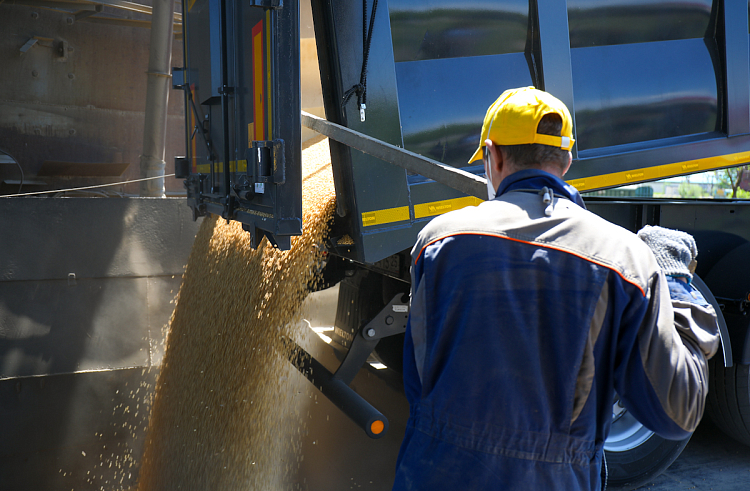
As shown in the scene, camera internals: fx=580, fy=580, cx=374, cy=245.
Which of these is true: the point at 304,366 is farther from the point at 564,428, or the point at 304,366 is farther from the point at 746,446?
the point at 746,446

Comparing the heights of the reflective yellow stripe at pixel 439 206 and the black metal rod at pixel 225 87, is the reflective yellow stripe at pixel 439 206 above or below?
below

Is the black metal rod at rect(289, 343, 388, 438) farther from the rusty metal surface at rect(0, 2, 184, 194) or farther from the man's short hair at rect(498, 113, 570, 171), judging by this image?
the rusty metal surface at rect(0, 2, 184, 194)

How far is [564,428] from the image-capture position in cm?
120

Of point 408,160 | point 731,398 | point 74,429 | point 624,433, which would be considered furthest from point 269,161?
point 731,398

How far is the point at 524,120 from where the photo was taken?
4.12ft

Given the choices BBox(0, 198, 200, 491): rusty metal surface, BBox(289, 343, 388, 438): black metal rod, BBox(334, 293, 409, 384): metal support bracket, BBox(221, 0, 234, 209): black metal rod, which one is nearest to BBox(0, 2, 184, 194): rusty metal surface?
BBox(0, 198, 200, 491): rusty metal surface

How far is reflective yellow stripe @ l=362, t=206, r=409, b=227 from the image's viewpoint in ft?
7.83

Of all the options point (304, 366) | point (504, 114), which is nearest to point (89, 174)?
point (304, 366)

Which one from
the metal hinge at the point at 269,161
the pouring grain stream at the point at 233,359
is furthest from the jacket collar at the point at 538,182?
the pouring grain stream at the point at 233,359

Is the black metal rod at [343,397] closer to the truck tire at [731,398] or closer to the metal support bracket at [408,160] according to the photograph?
the metal support bracket at [408,160]

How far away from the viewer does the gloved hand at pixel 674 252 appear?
129cm

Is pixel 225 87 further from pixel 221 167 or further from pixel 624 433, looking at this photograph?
pixel 624 433

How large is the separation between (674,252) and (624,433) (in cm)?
242

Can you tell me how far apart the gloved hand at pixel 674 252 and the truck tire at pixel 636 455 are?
7.45ft
